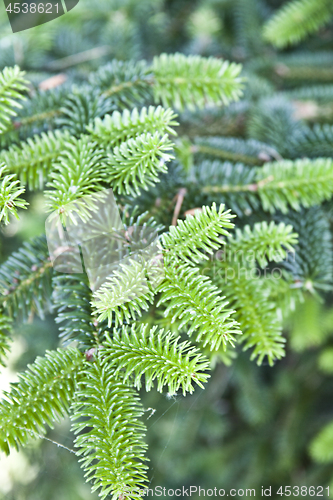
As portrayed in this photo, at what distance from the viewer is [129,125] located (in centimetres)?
46

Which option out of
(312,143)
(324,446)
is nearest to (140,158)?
(312,143)

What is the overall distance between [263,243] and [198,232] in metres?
0.14

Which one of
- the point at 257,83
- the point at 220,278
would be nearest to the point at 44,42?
the point at 257,83

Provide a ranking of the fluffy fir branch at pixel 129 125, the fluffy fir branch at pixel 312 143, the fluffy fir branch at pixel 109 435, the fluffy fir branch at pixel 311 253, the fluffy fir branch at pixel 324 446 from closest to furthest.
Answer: the fluffy fir branch at pixel 109 435
the fluffy fir branch at pixel 129 125
the fluffy fir branch at pixel 311 253
the fluffy fir branch at pixel 312 143
the fluffy fir branch at pixel 324 446

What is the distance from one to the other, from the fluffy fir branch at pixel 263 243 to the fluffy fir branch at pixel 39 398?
0.26 meters

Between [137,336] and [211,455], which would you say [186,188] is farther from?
[211,455]

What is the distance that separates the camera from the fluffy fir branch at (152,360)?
0.35 meters

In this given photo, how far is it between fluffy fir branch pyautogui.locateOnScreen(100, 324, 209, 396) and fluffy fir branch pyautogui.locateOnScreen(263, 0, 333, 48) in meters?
0.87

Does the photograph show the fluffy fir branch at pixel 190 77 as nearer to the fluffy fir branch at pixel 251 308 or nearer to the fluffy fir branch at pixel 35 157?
the fluffy fir branch at pixel 35 157

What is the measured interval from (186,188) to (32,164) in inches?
9.5

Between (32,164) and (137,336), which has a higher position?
(32,164)

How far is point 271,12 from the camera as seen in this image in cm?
107

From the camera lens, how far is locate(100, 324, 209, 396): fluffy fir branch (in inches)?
13.7

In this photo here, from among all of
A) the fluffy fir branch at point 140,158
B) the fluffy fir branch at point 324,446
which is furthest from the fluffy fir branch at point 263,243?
the fluffy fir branch at point 324,446
